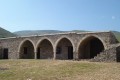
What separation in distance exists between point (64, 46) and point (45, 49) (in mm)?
3439

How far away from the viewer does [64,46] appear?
33094 mm

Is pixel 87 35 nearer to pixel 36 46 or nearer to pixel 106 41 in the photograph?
pixel 106 41

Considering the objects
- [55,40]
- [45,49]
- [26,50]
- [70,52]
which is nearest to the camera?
[55,40]

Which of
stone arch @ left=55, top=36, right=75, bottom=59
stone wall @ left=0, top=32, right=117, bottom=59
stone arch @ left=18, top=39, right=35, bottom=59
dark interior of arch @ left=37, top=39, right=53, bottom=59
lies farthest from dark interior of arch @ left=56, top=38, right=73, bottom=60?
stone arch @ left=18, top=39, right=35, bottom=59

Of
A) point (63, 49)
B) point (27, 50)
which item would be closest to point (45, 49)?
point (63, 49)

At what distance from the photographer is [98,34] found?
90.1 feet

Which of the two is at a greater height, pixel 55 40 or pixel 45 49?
pixel 55 40

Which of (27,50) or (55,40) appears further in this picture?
(27,50)

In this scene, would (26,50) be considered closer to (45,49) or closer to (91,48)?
(45,49)

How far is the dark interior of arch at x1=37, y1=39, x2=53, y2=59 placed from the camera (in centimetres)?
3438

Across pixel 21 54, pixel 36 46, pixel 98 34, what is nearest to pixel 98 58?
pixel 98 34

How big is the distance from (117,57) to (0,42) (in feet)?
68.7

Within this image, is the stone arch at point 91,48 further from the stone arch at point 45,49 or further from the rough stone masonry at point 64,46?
the stone arch at point 45,49

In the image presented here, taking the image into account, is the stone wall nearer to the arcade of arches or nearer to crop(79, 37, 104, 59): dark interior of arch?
the arcade of arches
